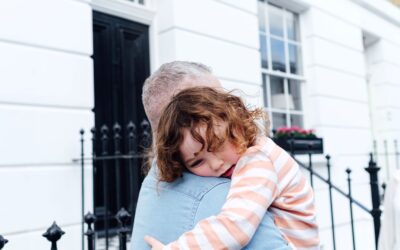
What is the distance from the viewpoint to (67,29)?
344 cm

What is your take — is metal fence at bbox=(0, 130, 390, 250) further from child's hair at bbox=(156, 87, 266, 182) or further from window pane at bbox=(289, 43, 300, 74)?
window pane at bbox=(289, 43, 300, 74)

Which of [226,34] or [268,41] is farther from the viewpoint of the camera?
[268,41]

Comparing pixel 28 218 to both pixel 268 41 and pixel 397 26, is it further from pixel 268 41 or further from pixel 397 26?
pixel 397 26

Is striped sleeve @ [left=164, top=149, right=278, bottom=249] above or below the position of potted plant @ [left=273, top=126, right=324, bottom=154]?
below

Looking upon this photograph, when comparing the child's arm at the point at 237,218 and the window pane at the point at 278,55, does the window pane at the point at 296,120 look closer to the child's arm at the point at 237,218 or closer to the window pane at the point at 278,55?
the window pane at the point at 278,55

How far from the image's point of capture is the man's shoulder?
1.05m

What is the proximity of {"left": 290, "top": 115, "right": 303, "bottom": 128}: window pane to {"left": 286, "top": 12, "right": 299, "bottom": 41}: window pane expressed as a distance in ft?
4.35

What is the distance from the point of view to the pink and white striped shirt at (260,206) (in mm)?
1018

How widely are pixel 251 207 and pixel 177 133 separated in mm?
312

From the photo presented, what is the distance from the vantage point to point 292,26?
6.58m

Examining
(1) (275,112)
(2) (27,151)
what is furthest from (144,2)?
(1) (275,112)

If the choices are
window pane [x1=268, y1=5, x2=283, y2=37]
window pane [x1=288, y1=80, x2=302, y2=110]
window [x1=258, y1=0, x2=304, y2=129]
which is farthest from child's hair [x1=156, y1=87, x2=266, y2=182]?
window pane [x1=288, y1=80, x2=302, y2=110]

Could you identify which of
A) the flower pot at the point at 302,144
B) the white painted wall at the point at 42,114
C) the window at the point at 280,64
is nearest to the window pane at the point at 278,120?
the window at the point at 280,64

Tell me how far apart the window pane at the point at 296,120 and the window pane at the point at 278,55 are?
2.57 feet
